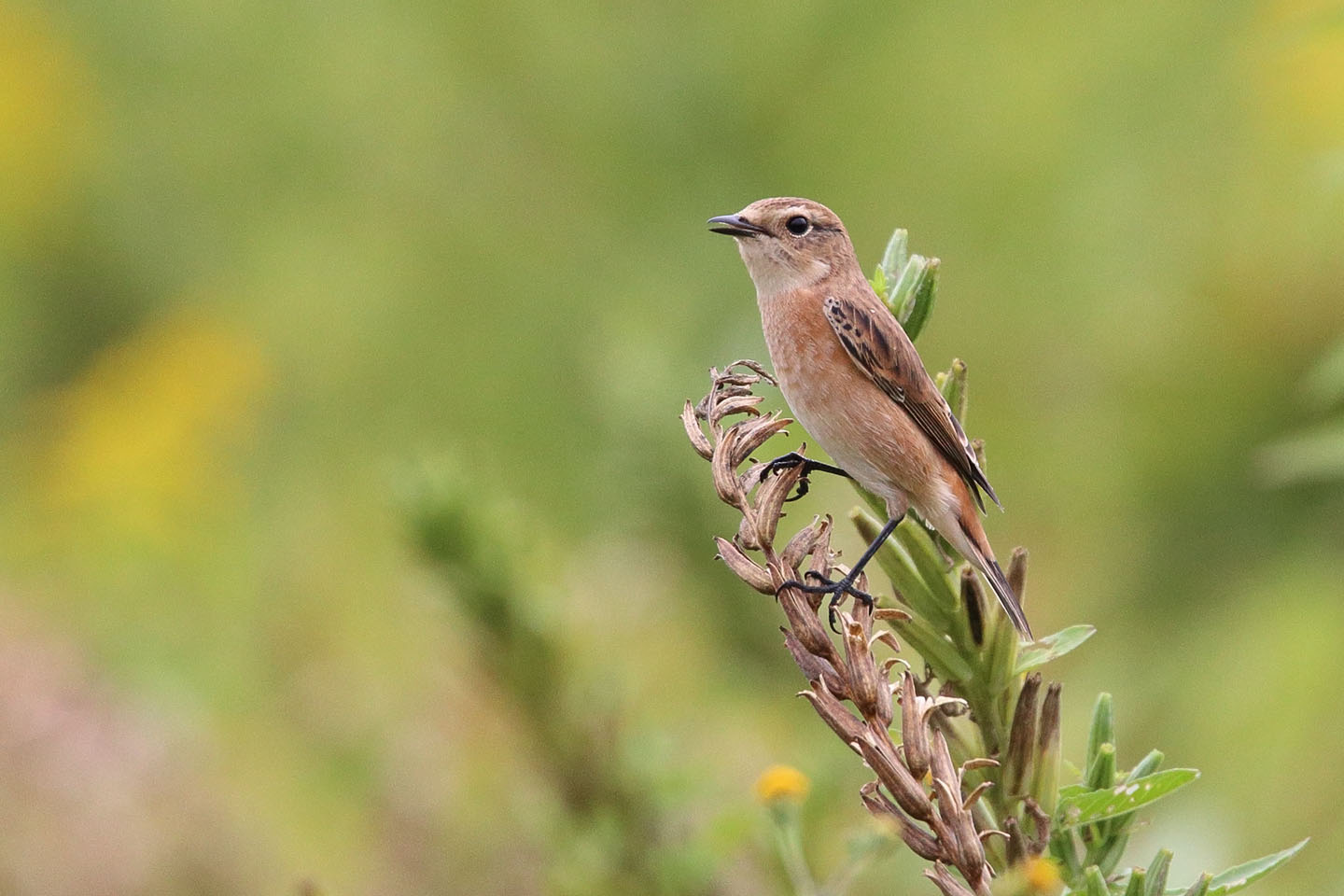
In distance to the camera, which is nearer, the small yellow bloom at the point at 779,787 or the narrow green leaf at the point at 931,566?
the narrow green leaf at the point at 931,566

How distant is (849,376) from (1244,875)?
60.1 inches

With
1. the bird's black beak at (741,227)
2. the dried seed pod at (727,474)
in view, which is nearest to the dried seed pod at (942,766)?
the dried seed pod at (727,474)

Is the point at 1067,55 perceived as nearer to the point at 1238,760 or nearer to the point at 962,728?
the point at 1238,760

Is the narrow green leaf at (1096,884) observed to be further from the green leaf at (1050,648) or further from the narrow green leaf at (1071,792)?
the green leaf at (1050,648)

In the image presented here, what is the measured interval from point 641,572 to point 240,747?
139 cm

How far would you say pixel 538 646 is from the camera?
2660 millimetres

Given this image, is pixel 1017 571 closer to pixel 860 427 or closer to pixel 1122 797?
pixel 1122 797

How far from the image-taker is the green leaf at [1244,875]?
110 centimetres

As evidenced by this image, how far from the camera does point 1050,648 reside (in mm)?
1373

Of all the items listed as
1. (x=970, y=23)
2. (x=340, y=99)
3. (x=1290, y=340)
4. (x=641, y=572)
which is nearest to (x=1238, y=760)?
(x=641, y=572)

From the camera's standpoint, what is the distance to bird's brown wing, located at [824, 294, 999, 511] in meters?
2.46

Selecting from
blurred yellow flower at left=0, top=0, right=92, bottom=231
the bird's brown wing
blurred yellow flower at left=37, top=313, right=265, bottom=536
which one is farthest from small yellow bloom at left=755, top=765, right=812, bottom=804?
blurred yellow flower at left=0, top=0, right=92, bottom=231

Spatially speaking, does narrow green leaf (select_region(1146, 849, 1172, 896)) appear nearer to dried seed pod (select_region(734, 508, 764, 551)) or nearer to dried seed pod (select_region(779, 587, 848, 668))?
dried seed pod (select_region(779, 587, 848, 668))

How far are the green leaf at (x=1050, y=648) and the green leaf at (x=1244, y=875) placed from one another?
0.23 metres
